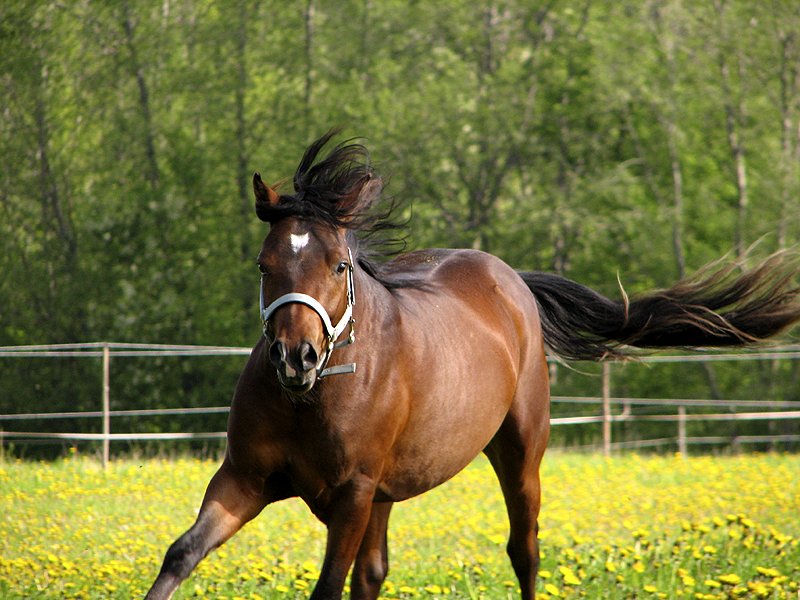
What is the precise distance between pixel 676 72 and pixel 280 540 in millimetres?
20488

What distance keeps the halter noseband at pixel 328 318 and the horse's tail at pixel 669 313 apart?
2.76m

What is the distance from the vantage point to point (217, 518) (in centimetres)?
400

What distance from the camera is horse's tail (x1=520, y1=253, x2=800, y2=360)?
21.5ft

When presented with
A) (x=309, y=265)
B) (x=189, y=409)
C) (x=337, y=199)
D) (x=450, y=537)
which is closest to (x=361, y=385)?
(x=309, y=265)

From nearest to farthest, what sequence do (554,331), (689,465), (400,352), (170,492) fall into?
(400,352) < (554,331) < (170,492) < (689,465)

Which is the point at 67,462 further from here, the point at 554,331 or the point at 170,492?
the point at 554,331

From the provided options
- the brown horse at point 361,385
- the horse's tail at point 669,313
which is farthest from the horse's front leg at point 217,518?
the horse's tail at point 669,313

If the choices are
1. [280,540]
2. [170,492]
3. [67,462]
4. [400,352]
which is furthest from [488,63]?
[400,352]

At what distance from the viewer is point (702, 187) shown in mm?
26000

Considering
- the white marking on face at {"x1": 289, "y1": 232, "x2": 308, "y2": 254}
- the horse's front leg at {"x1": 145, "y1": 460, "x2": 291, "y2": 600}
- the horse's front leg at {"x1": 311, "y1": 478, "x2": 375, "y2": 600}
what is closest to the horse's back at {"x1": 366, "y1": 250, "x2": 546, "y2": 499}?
the horse's front leg at {"x1": 311, "y1": 478, "x2": 375, "y2": 600}

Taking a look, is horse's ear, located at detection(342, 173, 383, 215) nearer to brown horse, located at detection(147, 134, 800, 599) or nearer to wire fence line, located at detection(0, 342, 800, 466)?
brown horse, located at detection(147, 134, 800, 599)

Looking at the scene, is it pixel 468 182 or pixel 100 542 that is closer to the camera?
pixel 100 542

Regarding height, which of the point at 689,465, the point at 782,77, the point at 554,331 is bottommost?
the point at 689,465

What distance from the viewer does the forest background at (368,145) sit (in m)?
19.8
